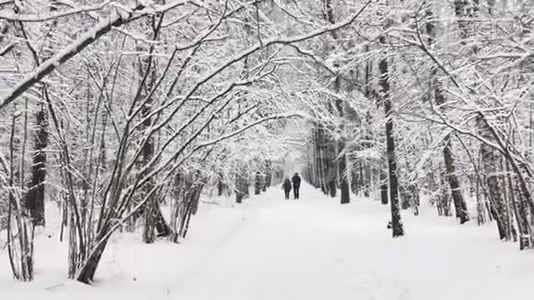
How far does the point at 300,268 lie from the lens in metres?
7.18

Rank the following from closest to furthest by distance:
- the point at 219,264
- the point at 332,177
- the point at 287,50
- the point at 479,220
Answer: the point at 287,50, the point at 219,264, the point at 479,220, the point at 332,177

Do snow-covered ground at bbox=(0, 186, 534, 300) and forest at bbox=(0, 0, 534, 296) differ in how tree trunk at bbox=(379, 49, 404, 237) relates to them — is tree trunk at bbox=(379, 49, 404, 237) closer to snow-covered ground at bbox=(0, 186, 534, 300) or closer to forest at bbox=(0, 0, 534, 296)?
forest at bbox=(0, 0, 534, 296)

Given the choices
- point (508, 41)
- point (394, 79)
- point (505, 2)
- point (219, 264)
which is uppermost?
point (394, 79)

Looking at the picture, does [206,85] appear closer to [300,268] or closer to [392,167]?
[300,268]

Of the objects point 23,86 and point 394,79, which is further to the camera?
point 394,79

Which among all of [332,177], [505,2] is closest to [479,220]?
[505,2]

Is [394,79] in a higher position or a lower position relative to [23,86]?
higher

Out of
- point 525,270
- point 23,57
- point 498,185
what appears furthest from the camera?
point 498,185

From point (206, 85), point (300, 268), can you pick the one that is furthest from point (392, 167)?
point (206, 85)

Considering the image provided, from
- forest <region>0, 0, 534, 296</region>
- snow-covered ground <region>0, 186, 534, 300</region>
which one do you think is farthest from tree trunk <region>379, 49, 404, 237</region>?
snow-covered ground <region>0, 186, 534, 300</region>

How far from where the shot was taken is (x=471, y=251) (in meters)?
7.44

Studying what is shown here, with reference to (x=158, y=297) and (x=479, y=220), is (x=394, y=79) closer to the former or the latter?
(x=479, y=220)

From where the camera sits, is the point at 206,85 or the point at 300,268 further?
the point at 206,85

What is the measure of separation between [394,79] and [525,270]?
21.0 ft
